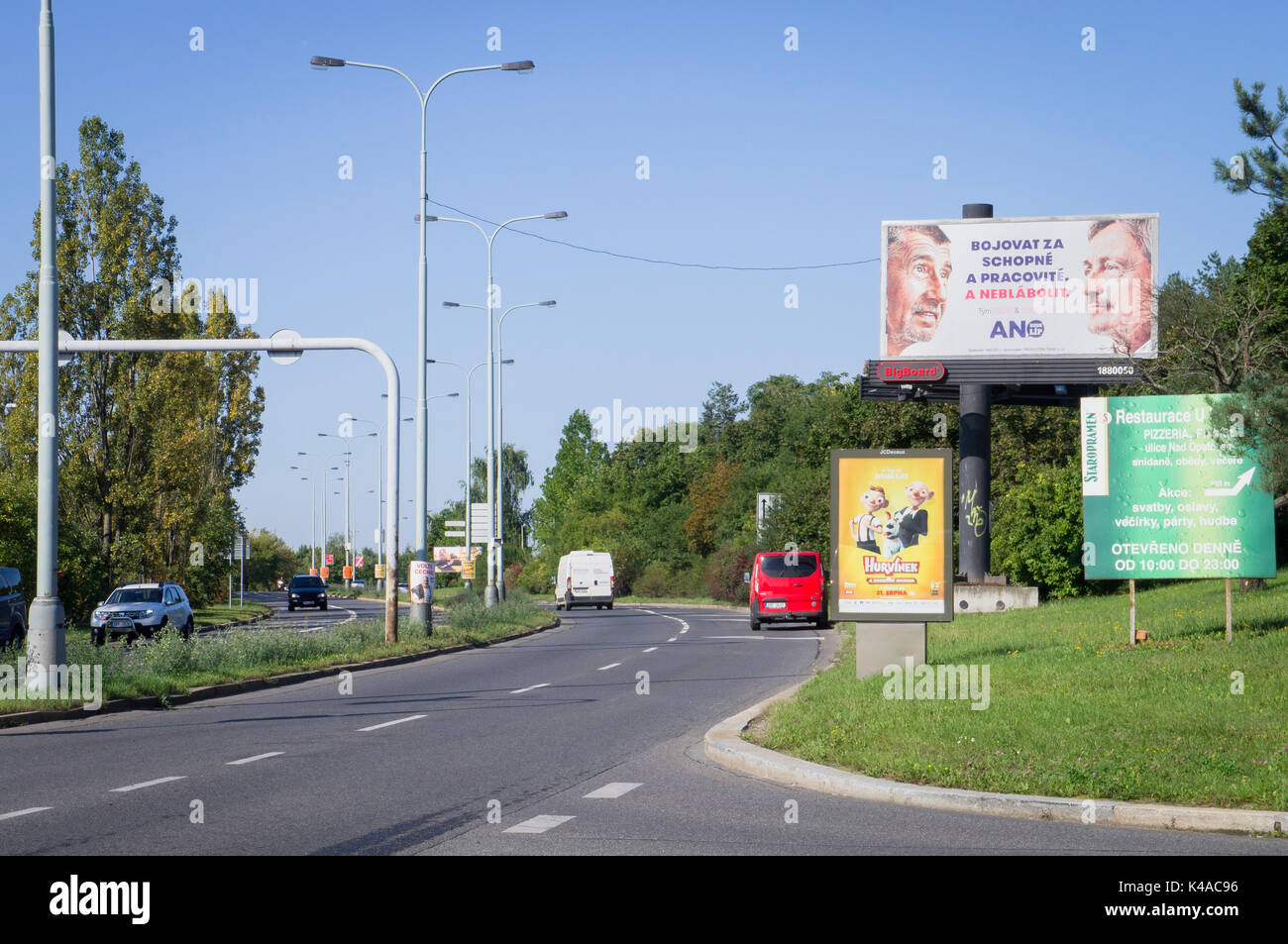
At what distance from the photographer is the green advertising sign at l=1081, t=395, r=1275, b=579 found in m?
17.5

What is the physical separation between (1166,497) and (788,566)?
68.5ft

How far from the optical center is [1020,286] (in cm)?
3600

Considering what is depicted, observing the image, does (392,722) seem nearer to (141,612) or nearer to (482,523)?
(141,612)

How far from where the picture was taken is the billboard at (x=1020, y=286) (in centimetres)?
3550

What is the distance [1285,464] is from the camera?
48.2 feet

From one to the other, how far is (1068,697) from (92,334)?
105ft

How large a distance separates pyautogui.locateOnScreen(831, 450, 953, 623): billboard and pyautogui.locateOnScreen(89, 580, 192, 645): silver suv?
19864 mm

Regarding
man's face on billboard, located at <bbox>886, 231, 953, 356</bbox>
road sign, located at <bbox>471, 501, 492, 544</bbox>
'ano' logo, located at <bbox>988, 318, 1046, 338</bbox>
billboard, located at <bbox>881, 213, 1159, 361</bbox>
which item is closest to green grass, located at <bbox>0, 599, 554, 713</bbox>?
man's face on billboard, located at <bbox>886, 231, 953, 356</bbox>

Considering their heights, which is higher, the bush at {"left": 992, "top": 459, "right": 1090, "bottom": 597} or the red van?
the bush at {"left": 992, "top": 459, "right": 1090, "bottom": 597}

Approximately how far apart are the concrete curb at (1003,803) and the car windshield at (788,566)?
2633 centimetres

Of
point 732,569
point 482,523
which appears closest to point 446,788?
point 482,523
